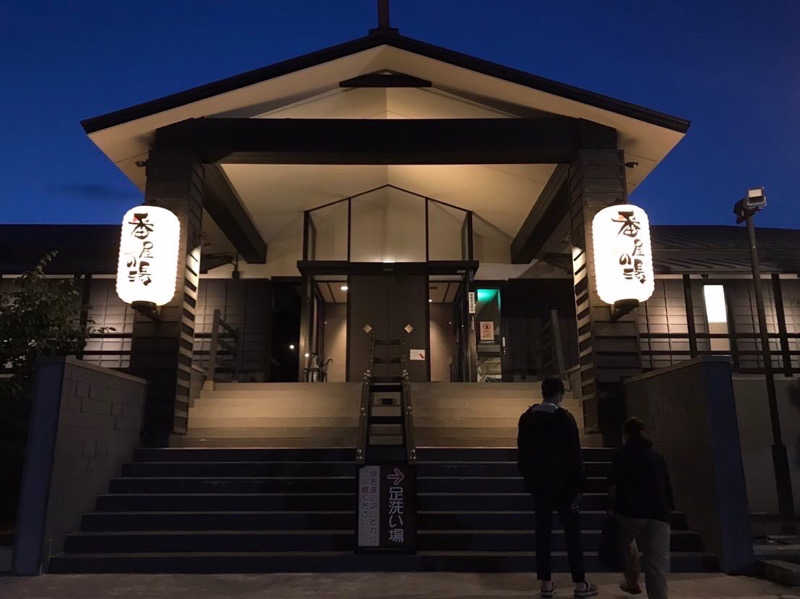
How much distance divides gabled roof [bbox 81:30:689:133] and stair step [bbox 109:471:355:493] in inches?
209

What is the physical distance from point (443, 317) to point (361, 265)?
2.97 m

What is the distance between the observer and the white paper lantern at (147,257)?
835cm

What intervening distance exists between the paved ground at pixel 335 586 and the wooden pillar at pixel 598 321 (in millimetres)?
3181

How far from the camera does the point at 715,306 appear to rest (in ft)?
43.8

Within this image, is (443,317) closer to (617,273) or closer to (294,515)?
(617,273)

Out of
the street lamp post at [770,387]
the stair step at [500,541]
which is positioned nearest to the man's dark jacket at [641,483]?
the stair step at [500,541]

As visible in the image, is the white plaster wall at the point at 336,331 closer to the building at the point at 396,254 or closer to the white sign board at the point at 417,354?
the building at the point at 396,254

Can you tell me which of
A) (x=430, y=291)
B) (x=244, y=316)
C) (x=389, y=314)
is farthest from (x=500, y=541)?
(x=244, y=316)

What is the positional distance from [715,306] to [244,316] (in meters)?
11.0

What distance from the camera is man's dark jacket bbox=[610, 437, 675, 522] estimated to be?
4.44 metres

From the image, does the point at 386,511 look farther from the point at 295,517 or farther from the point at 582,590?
the point at 582,590

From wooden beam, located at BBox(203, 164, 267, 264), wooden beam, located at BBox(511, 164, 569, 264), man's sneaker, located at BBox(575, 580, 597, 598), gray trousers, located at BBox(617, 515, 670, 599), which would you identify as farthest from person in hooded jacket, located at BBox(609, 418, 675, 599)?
wooden beam, located at BBox(203, 164, 267, 264)

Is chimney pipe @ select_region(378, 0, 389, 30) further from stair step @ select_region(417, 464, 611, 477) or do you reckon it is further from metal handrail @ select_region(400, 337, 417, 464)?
stair step @ select_region(417, 464, 611, 477)

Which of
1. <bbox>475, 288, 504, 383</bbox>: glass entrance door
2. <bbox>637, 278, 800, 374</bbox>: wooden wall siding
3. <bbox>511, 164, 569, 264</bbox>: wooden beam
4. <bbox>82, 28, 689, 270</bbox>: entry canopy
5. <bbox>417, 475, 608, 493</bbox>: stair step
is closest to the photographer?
<bbox>417, 475, 608, 493</bbox>: stair step
